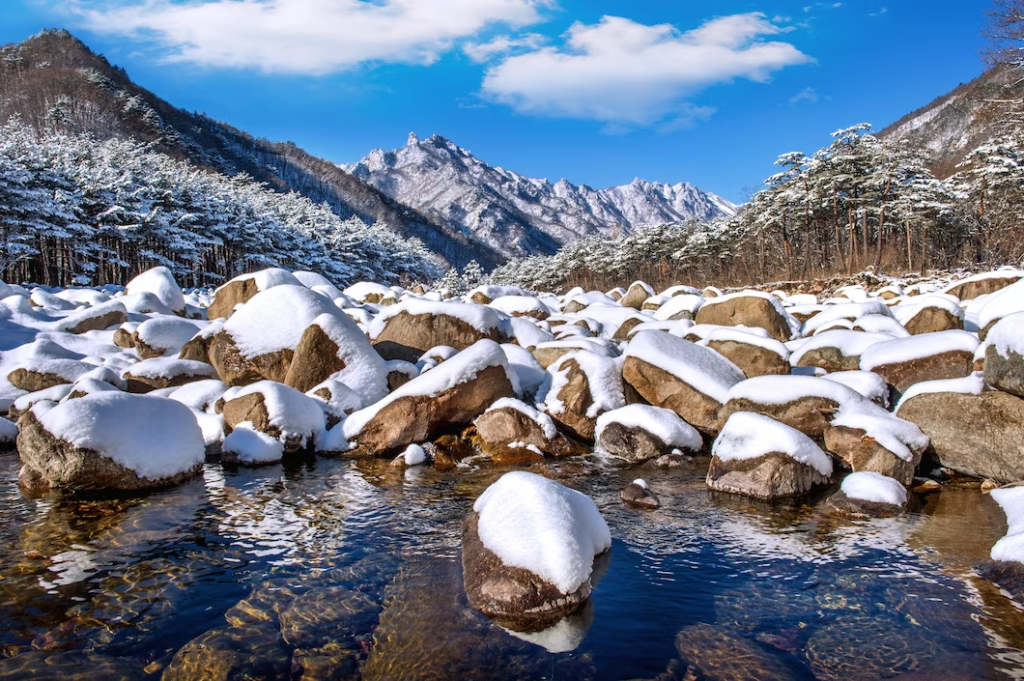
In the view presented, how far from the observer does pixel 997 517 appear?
8.02 meters

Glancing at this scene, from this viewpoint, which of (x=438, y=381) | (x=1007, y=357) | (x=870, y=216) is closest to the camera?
(x=1007, y=357)

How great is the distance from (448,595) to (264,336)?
10805 millimetres

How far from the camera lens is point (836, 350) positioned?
49.3 feet

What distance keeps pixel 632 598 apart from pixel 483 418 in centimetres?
686

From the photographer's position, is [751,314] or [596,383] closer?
[596,383]

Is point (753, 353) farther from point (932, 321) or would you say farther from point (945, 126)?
point (945, 126)

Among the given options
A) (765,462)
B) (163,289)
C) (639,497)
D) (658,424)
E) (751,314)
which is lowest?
(639,497)

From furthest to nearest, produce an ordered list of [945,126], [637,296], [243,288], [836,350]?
[945,126]
[637,296]
[243,288]
[836,350]

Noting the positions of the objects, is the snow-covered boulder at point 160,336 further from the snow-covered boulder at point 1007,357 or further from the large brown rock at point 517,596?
the snow-covered boulder at point 1007,357

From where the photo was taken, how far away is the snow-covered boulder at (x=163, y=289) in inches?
907

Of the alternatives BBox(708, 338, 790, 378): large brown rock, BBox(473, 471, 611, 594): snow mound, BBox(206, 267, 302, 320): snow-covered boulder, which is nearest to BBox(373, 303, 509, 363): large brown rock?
BBox(206, 267, 302, 320): snow-covered boulder

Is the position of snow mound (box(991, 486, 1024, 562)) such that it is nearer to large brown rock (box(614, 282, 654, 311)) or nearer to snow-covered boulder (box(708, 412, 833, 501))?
snow-covered boulder (box(708, 412, 833, 501))

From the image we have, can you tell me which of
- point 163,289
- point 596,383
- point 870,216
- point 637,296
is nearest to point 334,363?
point 596,383

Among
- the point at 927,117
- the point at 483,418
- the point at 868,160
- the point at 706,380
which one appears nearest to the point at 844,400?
the point at 706,380
